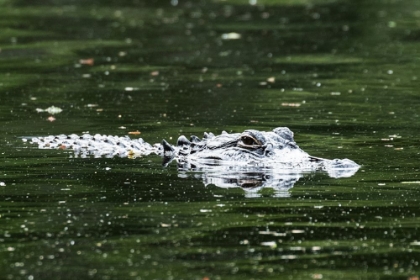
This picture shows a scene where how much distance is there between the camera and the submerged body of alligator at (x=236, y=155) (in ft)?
46.8

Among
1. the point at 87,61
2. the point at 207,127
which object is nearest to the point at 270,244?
the point at 207,127

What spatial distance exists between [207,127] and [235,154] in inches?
153

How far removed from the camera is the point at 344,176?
1408 cm

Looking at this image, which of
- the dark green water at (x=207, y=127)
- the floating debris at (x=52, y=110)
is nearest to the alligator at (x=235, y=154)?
the dark green water at (x=207, y=127)

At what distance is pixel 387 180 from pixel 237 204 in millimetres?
2408

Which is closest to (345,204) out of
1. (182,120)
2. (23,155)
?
(23,155)

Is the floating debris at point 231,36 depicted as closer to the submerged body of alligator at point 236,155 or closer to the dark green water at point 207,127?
the dark green water at point 207,127

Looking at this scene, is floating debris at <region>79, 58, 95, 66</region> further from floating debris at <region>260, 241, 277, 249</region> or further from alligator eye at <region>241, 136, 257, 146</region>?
floating debris at <region>260, 241, 277, 249</region>

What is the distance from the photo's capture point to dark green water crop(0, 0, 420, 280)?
1015 cm

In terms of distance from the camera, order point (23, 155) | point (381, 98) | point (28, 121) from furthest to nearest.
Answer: point (381, 98) → point (28, 121) → point (23, 155)

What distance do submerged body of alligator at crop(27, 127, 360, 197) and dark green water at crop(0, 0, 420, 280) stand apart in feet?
1.20

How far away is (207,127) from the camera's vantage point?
19.1 metres

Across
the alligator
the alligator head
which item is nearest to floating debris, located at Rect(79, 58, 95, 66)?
the alligator

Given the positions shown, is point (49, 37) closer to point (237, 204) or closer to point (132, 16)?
point (132, 16)
